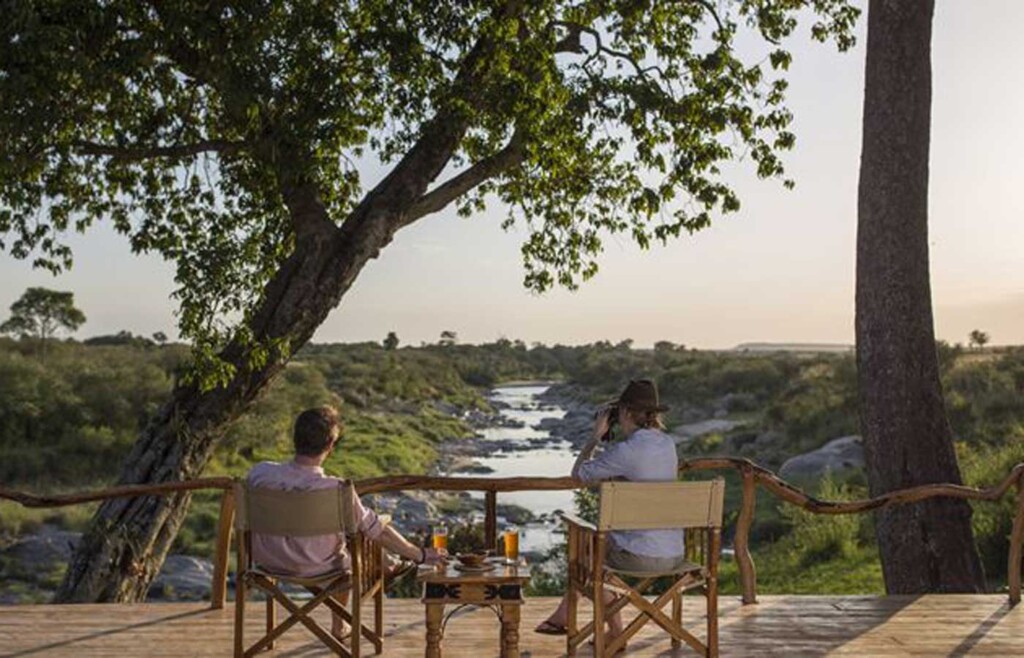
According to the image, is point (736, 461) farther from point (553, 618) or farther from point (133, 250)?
point (133, 250)

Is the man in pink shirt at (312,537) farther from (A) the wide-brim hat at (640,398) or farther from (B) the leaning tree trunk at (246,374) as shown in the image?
(B) the leaning tree trunk at (246,374)

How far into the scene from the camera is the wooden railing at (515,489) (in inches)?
261

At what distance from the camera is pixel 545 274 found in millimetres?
12906

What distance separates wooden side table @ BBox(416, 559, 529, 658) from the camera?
491cm

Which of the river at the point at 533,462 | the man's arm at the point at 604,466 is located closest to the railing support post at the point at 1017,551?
the man's arm at the point at 604,466

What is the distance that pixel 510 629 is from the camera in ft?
16.5

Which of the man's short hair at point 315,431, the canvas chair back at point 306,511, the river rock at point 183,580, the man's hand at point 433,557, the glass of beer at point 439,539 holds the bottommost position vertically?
the river rock at point 183,580

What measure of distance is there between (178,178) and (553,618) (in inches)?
289

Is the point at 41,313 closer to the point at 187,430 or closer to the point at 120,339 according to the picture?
the point at 120,339

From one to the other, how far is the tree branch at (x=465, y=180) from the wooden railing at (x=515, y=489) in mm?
4320

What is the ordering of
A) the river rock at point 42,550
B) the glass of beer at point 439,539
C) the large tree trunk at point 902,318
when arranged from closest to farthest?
the glass of beer at point 439,539 < the large tree trunk at point 902,318 < the river rock at point 42,550

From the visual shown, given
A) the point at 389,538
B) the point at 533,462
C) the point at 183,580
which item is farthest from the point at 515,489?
the point at 533,462

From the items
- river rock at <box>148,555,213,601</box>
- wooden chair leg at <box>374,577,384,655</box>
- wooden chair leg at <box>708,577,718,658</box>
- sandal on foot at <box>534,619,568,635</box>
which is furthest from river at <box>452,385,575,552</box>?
wooden chair leg at <box>708,577,718,658</box>

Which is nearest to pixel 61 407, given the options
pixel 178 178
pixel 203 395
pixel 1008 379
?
pixel 178 178
